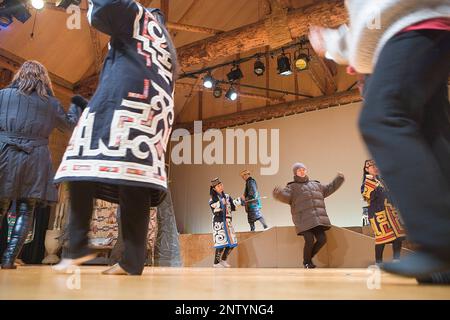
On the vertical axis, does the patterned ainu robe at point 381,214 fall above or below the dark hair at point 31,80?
below

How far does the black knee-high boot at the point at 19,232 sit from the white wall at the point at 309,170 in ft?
25.1

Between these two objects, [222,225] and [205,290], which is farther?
[222,225]

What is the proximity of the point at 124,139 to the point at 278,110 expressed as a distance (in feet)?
31.3

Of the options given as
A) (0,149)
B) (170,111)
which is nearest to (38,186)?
(0,149)

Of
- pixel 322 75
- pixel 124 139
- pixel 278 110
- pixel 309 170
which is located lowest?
pixel 124 139

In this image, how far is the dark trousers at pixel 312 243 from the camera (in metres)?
5.13

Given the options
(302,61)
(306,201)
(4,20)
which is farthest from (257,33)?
(4,20)

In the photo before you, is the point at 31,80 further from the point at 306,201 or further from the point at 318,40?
the point at 306,201

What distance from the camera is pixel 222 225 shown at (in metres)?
5.68

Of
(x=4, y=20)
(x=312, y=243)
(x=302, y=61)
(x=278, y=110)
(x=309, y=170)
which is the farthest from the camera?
(x=278, y=110)

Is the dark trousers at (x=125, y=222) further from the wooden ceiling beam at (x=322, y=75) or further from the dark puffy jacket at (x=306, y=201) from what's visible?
the wooden ceiling beam at (x=322, y=75)

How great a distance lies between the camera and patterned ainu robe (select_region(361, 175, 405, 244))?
419 centimetres

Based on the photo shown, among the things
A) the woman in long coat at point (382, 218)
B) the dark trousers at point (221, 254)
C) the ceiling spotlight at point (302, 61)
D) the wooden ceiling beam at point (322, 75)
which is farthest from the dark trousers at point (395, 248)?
the wooden ceiling beam at point (322, 75)
